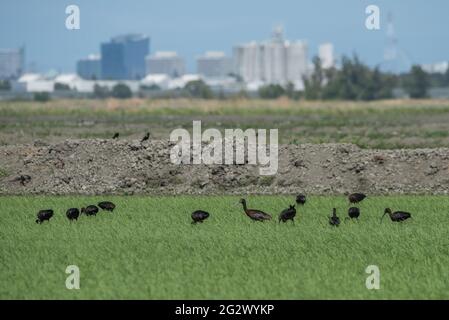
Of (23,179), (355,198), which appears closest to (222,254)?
(355,198)

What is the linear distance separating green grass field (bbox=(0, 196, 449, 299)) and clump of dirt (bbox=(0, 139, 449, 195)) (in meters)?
4.36

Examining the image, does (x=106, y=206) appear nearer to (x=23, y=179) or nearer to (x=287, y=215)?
(x=287, y=215)

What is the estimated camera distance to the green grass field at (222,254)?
55.1 feet

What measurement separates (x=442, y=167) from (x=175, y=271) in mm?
16152

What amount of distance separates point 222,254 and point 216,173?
509 inches

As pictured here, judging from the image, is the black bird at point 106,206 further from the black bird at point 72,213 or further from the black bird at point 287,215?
the black bird at point 287,215

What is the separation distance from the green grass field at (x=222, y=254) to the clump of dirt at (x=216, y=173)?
436cm

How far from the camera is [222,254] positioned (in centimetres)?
1997

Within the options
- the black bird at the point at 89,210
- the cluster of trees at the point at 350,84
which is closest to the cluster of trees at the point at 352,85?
the cluster of trees at the point at 350,84

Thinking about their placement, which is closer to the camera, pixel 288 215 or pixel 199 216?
pixel 288 215

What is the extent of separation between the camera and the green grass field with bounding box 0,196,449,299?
16.8 metres
